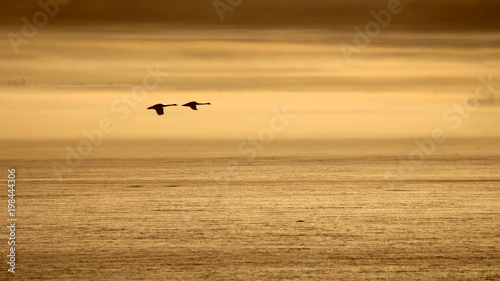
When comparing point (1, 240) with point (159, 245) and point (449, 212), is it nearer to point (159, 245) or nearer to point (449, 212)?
point (159, 245)

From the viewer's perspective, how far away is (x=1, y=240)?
44312 millimetres

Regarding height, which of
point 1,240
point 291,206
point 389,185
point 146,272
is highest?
point 389,185

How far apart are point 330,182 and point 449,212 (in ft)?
151

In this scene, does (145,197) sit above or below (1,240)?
above

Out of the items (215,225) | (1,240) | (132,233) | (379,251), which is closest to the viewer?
(379,251)

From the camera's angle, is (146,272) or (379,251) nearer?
(146,272)

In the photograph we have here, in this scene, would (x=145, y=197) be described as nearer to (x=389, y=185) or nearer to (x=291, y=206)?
(x=291, y=206)

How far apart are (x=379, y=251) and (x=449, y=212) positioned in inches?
902

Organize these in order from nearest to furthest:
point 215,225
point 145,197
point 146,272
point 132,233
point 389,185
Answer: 1. point 146,272
2. point 132,233
3. point 215,225
4. point 145,197
5. point 389,185

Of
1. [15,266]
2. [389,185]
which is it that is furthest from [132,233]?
[389,185]

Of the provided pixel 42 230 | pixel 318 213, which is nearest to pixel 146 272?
pixel 42 230

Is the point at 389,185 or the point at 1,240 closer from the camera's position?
the point at 1,240

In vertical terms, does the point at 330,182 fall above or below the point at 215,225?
above

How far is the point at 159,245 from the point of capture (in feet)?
142
